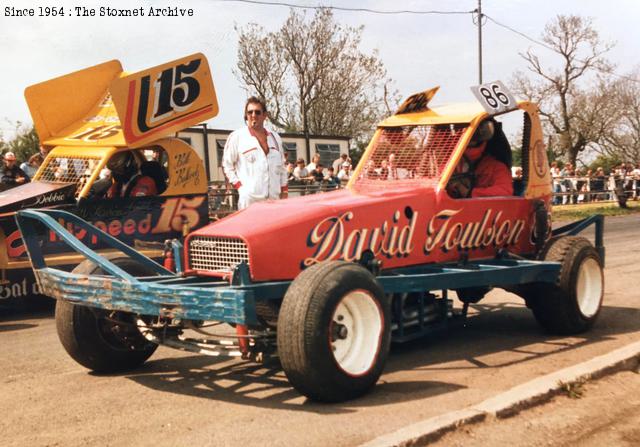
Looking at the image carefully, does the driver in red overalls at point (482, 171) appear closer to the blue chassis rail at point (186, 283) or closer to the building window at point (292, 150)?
the blue chassis rail at point (186, 283)

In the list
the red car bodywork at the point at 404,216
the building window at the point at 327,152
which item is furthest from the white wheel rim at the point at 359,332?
the building window at the point at 327,152

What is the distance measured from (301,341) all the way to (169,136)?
19.5ft

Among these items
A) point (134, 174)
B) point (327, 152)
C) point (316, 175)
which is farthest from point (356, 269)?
point (327, 152)

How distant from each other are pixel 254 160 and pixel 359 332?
9.62 ft

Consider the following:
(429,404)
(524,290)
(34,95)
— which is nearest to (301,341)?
(429,404)

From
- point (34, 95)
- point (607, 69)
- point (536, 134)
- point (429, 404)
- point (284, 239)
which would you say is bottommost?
point (429, 404)

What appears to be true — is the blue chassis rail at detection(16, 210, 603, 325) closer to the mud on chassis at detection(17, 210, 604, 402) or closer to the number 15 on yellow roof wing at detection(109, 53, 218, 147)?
the mud on chassis at detection(17, 210, 604, 402)

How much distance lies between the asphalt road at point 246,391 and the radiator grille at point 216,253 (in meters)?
0.80

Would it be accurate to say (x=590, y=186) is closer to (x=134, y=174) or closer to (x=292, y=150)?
(x=292, y=150)

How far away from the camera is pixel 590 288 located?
725cm

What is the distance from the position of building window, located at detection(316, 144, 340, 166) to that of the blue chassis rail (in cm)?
2660

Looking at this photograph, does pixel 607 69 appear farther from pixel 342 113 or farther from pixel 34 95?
pixel 34 95

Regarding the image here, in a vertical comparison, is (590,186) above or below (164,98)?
below

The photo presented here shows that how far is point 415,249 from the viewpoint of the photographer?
631 centimetres
